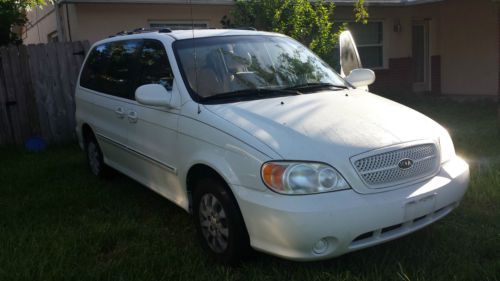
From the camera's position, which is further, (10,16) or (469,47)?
(469,47)

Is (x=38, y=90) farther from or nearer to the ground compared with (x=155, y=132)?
farther from the ground

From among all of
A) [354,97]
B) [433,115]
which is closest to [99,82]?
[354,97]

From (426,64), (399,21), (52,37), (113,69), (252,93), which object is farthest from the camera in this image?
(426,64)

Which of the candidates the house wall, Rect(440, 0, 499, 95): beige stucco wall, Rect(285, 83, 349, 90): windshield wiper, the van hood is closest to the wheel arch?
the van hood

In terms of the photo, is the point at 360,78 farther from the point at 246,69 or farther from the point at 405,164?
the point at 405,164

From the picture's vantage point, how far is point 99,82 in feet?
19.3

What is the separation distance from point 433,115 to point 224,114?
7944 mm

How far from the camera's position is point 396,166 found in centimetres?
334

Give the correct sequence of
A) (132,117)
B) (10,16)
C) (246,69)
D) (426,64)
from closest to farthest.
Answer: (246,69) < (132,117) < (10,16) < (426,64)

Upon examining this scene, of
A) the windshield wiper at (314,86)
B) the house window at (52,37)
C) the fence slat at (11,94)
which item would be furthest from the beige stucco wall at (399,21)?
the windshield wiper at (314,86)

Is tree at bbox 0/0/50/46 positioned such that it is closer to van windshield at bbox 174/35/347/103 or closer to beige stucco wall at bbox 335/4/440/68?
van windshield at bbox 174/35/347/103

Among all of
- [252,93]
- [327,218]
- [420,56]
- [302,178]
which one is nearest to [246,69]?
[252,93]

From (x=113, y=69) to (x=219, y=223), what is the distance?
2686 millimetres

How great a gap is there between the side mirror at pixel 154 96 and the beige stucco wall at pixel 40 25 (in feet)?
25.2
